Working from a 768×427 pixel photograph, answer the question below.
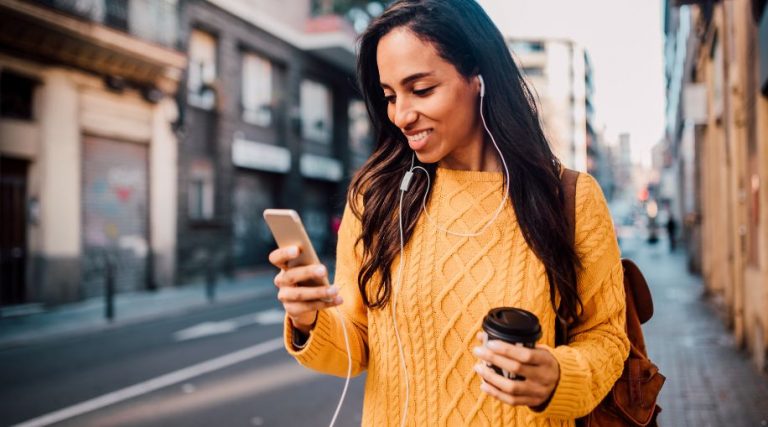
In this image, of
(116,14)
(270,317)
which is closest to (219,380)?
(270,317)

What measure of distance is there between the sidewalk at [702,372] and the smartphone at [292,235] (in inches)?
187

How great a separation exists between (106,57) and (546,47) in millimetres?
74719

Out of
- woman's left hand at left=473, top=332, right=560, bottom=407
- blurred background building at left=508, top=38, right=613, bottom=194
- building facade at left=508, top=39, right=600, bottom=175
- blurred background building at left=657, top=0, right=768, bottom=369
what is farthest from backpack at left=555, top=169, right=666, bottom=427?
building facade at left=508, top=39, right=600, bottom=175

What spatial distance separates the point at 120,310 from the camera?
1198cm

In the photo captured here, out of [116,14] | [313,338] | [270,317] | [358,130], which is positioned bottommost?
[270,317]

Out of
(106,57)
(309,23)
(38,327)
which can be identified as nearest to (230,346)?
(38,327)

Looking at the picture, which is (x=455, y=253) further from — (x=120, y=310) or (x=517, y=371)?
(x=120, y=310)

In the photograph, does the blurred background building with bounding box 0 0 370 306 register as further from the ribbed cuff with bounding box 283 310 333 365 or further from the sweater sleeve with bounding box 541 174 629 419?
the sweater sleeve with bounding box 541 174 629 419

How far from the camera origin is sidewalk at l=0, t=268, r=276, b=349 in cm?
976

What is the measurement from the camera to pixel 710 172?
42.5 ft

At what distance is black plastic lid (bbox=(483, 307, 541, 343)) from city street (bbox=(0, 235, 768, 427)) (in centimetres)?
430

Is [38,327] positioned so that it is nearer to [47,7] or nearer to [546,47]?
[47,7]

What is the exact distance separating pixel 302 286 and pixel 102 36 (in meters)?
13.9

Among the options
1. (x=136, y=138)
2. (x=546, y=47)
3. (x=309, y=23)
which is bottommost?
(x=136, y=138)
